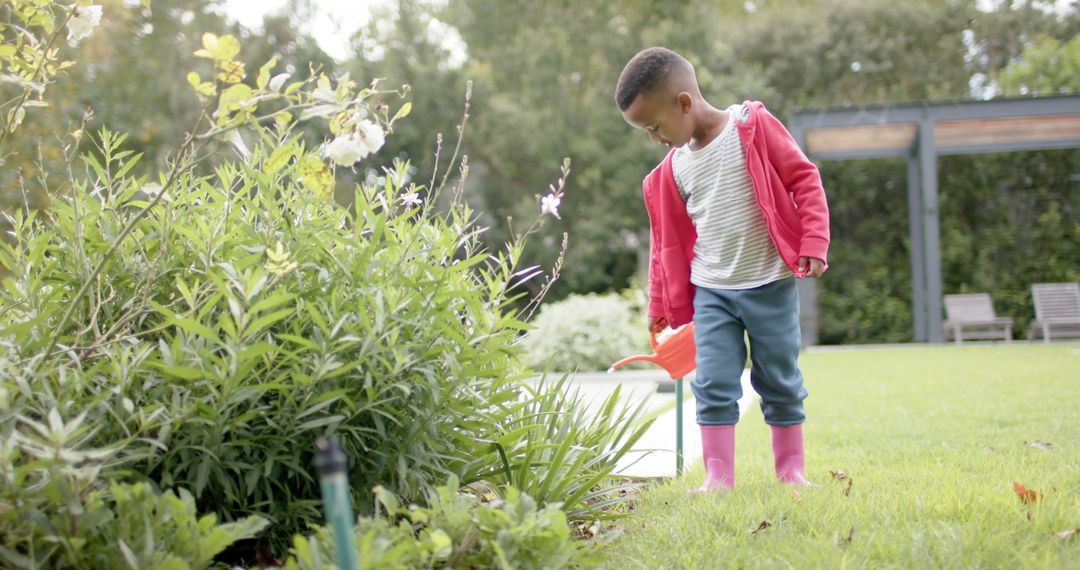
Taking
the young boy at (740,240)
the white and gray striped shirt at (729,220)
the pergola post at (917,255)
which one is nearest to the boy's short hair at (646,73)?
the young boy at (740,240)

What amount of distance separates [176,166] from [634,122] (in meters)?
1.47

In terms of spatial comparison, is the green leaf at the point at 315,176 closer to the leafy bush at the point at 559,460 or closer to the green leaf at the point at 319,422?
the green leaf at the point at 319,422

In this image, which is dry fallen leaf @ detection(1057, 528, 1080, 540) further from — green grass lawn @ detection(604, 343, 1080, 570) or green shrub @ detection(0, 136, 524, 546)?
green shrub @ detection(0, 136, 524, 546)

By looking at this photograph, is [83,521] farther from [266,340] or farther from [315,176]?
[315,176]

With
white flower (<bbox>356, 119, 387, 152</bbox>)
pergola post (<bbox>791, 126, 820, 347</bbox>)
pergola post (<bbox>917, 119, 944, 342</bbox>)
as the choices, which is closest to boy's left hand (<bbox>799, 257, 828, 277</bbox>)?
white flower (<bbox>356, 119, 387, 152</bbox>)

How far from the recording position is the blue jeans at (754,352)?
8.70 ft

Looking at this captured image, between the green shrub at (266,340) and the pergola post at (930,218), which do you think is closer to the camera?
the green shrub at (266,340)

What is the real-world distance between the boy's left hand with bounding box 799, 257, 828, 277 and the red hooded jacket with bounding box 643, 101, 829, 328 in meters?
0.01

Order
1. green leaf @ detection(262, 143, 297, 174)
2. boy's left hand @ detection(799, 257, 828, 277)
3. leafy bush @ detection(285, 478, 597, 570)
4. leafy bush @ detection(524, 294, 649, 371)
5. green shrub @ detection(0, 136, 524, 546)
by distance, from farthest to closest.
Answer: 1. leafy bush @ detection(524, 294, 649, 371)
2. boy's left hand @ detection(799, 257, 828, 277)
3. green leaf @ detection(262, 143, 297, 174)
4. green shrub @ detection(0, 136, 524, 546)
5. leafy bush @ detection(285, 478, 597, 570)

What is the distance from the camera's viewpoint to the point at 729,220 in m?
2.72

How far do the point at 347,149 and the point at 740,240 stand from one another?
145cm

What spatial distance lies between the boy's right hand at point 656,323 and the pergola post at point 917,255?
10.4m

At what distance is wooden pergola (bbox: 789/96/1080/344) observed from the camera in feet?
36.3

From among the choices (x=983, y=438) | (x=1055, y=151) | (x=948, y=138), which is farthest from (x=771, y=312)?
(x=1055, y=151)
